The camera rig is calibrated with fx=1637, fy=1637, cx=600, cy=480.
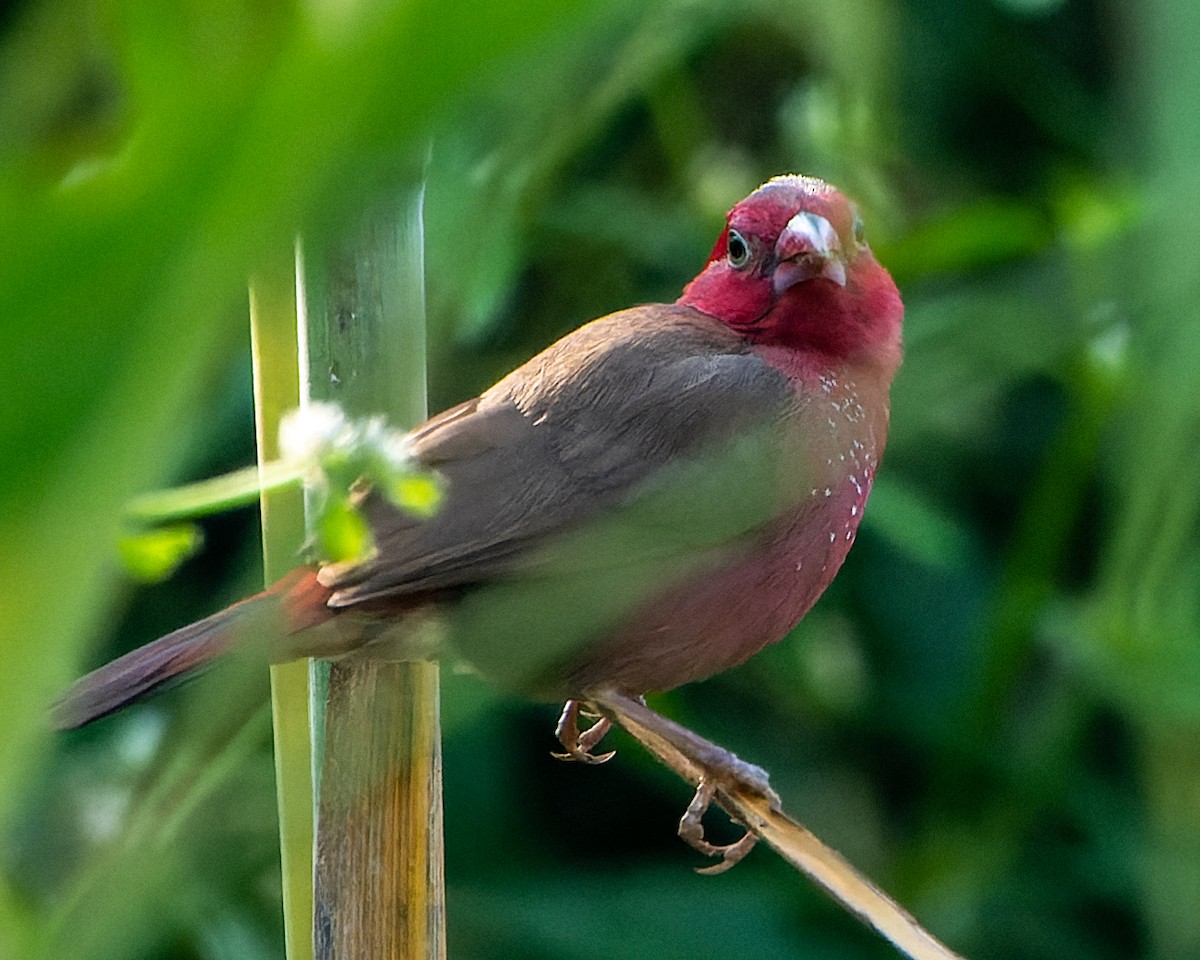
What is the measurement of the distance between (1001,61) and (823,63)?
21.2 inches

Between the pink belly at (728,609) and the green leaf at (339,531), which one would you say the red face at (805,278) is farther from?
the green leaf at (339,531)

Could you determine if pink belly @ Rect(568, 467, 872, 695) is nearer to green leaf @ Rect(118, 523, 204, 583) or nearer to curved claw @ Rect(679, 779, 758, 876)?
curved claw @ Rect(679, 779, 758, 876)

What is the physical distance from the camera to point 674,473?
7.49ft

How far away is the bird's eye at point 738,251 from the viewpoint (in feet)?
8.46

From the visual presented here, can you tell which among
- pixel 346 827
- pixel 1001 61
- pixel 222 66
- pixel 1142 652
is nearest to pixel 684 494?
pixel 346 827

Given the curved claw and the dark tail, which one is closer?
the dark tail

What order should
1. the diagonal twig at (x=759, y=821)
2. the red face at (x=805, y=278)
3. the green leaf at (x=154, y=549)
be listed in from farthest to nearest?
1. the red face at (x=805, y=278)
2. the diagonal twig at (x=759, y=821)
3. the green leaf at (x=154, y=549)

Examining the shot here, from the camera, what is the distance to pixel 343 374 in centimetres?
143

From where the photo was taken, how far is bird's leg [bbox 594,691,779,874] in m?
2.16

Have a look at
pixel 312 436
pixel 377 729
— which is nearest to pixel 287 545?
pixel 377 729

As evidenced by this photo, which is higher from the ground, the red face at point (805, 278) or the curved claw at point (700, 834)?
the red face at point (805, 278)

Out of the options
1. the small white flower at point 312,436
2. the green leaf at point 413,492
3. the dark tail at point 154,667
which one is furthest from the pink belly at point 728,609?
the green leaf at point 413,492

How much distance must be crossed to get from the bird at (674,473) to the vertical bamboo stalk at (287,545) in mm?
360

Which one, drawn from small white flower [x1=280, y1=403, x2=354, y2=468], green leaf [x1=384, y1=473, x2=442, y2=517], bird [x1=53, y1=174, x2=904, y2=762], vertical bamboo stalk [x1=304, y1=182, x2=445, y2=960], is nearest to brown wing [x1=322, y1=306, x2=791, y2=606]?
bird [x1=53, y1=174, x2=904, y2=762]
